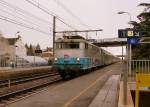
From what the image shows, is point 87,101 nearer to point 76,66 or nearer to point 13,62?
point 76,66

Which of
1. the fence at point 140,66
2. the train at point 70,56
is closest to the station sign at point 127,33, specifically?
the fence at point 140,66

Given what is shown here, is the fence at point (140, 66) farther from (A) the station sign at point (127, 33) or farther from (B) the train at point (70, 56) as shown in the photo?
(A) the station sign at point (127, 33)

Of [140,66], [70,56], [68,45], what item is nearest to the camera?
[140,66]

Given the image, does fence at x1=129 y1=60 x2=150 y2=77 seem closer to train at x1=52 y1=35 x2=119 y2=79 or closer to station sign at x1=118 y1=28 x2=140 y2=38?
train at x1=52 y1=35 x2=119 y2=79

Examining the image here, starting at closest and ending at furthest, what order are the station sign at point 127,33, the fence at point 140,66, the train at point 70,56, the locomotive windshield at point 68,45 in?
the station sign at point 127,33 < the fence at point 140,66 < the train at point 70,56 < the locomotive windshield at point 68,45

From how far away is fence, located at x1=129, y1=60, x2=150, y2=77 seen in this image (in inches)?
A: 877

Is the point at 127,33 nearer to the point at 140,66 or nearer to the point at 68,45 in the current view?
the point at 140,66

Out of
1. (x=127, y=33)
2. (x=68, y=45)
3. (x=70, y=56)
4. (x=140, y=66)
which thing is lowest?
(x=140, y=66)

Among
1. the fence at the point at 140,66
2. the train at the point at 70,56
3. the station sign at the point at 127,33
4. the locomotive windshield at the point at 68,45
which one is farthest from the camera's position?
the locomotive windshield at the point at 68,45

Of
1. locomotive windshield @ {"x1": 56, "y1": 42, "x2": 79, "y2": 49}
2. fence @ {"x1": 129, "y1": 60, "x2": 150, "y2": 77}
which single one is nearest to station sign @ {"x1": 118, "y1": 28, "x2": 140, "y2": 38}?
fence @ {"x1": 129, "y1": 60, "x2": 150, "y2": 77}

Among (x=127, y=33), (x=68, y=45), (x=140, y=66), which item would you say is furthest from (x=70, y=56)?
(x=127, y=33)

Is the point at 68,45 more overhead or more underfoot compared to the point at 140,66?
more overhead

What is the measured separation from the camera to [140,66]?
74.1 feet

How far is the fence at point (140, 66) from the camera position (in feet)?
73.0
